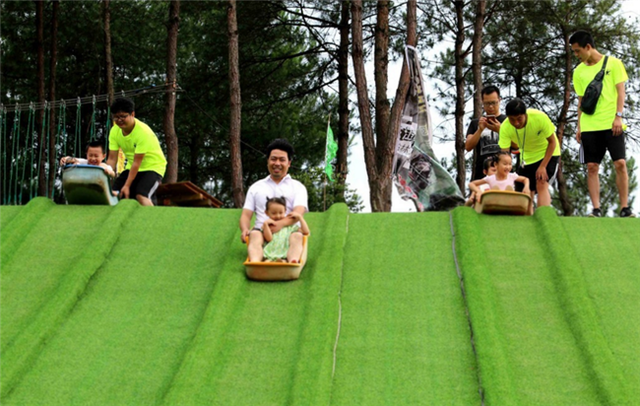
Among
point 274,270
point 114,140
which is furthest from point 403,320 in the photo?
point 114,140

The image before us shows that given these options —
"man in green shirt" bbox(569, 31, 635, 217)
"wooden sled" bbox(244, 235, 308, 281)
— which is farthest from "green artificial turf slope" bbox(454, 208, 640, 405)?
"wooden sled" bbox(244, 235, 308, 281)

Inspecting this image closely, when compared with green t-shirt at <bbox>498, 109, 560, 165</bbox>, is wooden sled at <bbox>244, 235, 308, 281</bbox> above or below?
below

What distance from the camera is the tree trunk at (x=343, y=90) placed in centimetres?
1861

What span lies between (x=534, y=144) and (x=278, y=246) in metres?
3.00

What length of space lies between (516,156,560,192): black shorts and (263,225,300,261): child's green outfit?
282 centimetres

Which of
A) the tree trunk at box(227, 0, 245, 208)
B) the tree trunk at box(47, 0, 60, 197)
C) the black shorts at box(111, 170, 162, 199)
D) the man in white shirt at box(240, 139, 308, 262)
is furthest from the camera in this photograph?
the tree trunk at box(47, 0, 60, 197)

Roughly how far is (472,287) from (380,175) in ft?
21.5

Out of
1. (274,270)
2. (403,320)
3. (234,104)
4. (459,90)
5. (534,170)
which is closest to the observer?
(403,320)

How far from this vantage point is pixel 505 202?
28.1 ft

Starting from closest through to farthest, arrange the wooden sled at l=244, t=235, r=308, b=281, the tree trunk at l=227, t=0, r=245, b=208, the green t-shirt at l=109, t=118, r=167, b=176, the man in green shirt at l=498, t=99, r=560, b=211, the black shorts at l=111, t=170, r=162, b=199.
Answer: the wooden sled at l=244, t=235, r=308, b=281
the man in green shirt at l=498, t=99, r=560, b=211
the green t-shirt at l=109, t=118, r=167, b=176
the black shorts at l=111, t=170, r=162, b=199
the tree trunk at l=227, t=0, r=245, b=208

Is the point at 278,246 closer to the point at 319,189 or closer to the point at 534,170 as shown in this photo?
the point at 534,170

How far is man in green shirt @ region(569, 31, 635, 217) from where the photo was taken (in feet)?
28.8

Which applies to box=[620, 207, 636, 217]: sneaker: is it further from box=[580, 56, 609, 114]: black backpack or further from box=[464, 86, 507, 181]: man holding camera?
box=[464, 86, 507, 181]: man holding camera

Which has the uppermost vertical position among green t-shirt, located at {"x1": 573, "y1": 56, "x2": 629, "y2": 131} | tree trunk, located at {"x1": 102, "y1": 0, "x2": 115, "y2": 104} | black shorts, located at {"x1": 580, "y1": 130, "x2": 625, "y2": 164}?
tree trunk, located at {"x1": 102, "y1": 0, "x2": 115, "y2": 104}
